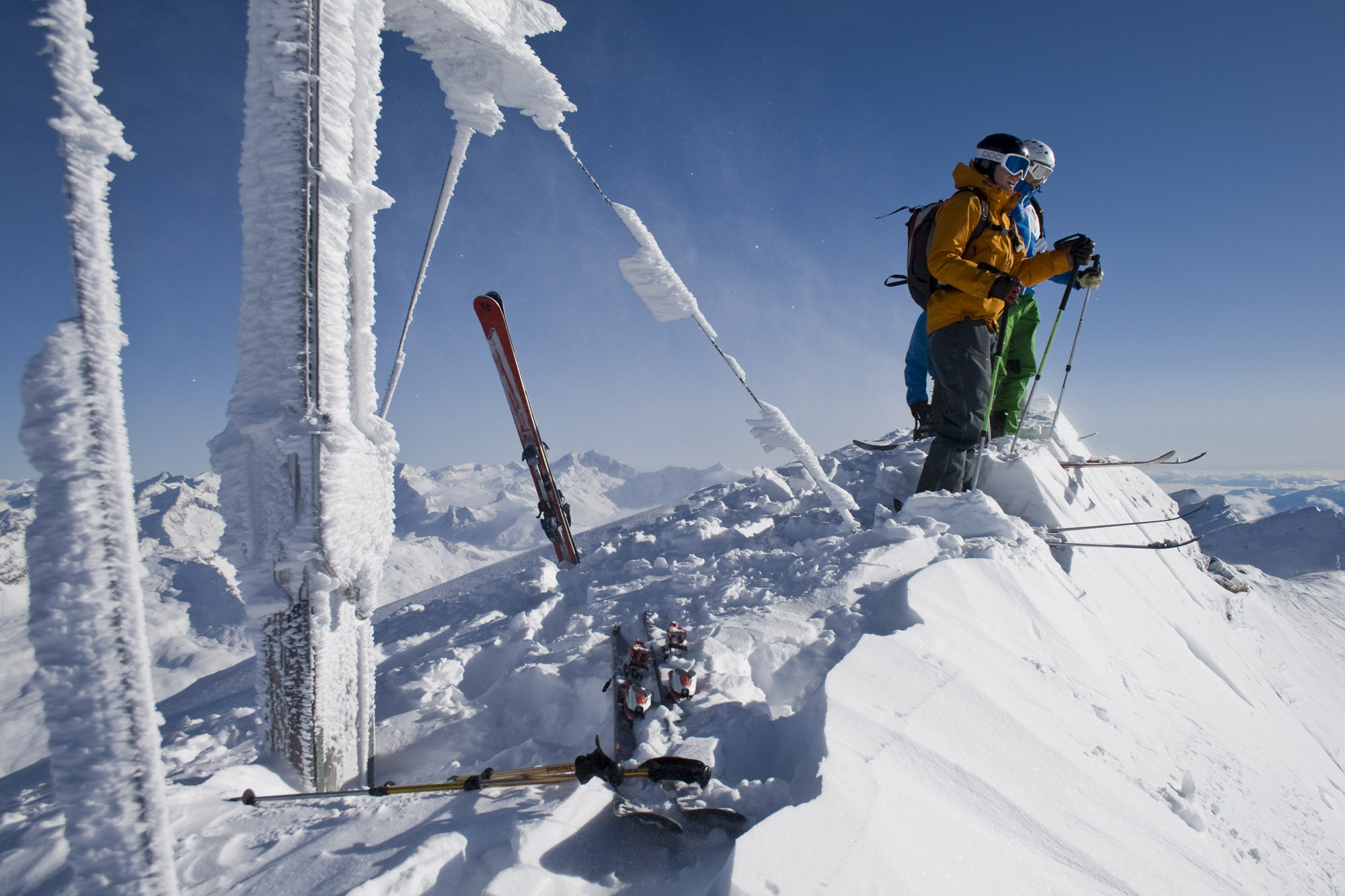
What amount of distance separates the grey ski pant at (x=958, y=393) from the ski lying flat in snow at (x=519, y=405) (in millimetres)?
3143

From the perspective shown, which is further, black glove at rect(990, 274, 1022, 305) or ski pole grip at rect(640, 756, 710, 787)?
black glove at rect(990, 274, 1022, 305)

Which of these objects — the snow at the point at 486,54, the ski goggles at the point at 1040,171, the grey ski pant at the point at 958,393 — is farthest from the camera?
the ski goggles at the point at 1040,171

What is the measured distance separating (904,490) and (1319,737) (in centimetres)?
278

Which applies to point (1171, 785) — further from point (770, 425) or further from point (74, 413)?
point (74, 413)

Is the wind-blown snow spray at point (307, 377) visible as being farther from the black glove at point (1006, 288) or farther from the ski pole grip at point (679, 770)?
the black glove at point (1006, 288)

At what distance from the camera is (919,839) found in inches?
51.6

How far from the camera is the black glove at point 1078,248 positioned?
348 centimetres

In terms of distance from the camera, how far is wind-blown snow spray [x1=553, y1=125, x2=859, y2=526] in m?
2.61

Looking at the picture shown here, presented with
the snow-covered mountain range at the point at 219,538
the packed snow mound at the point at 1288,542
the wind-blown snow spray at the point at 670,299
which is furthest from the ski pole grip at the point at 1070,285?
the packed snow mound at the point at 1288,542

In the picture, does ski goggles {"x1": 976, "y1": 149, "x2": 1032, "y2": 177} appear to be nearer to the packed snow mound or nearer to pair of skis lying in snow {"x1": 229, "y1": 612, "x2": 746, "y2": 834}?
pair of skis lying in snow {"x1": 229, "y1": 612, "x2": 746, "y2": 834}

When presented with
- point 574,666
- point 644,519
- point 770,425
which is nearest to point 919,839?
point 574,666

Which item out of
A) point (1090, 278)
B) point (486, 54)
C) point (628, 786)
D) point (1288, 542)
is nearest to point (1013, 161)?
point (1090, 278)

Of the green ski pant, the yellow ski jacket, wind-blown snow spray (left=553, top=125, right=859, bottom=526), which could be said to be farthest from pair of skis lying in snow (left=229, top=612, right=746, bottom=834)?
the green ski pant

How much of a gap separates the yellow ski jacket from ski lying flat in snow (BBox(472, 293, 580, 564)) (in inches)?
138
